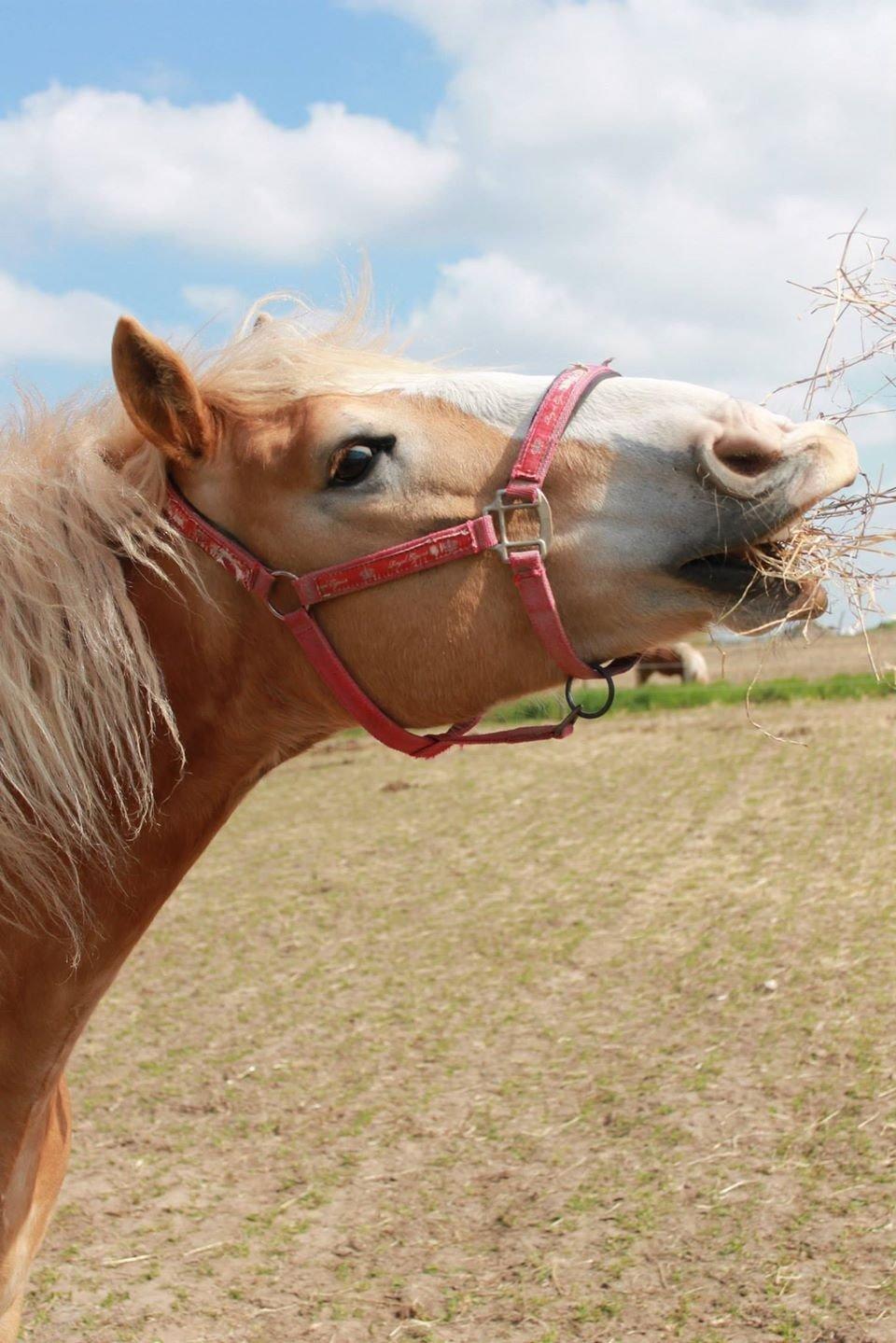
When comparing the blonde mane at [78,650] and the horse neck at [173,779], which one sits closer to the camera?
the blonde mane at [78,650]

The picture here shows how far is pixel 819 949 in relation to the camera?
577 cm

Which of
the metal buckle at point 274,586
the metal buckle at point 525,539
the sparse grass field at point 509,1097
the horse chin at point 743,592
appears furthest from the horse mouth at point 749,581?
the sparse grass field at point 509,1097

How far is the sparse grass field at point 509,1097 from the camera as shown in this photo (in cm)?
341

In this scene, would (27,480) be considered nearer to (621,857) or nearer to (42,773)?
(42,773)

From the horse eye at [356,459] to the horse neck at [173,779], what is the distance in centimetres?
28

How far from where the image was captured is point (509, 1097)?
185 inches

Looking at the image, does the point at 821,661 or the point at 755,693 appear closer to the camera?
the point at 755,693

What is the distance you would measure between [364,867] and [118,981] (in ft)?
7.04

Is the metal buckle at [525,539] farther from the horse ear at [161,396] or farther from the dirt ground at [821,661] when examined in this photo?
the dirt ground at [821,661]

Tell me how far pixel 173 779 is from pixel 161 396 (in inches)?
26.4

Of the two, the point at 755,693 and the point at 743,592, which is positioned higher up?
the point at 743,592

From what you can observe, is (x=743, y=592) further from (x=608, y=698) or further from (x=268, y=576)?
(x=268, y=576)

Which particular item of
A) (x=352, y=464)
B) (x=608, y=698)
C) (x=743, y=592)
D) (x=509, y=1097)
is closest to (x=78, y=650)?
(x=352, y=464)

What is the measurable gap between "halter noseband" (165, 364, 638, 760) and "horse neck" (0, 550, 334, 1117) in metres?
0.07
